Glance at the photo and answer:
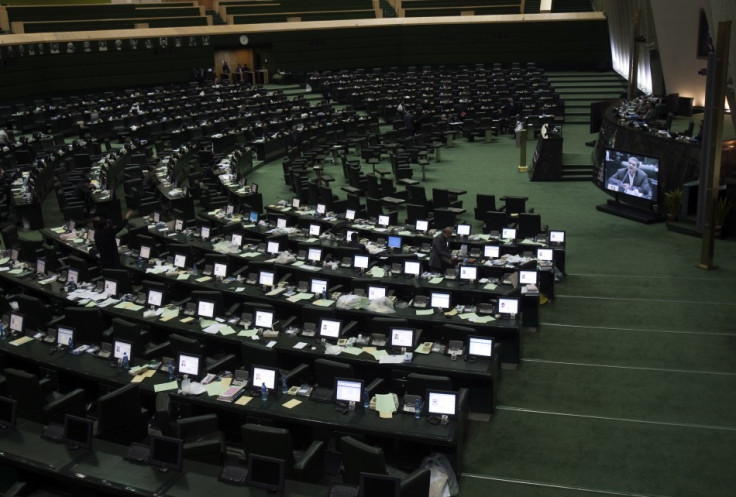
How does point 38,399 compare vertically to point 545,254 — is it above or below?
below

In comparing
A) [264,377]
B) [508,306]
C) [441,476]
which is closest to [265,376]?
[264,377]

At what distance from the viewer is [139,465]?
762 cm

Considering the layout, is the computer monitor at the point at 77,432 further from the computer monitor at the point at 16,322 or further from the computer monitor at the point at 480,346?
the computer monitor at the point at 480,346

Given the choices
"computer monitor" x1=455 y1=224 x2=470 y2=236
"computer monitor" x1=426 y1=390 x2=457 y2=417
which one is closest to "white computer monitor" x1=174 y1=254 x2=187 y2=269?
"computer monitor" x1=455 y1=224 x2=470 y2=236

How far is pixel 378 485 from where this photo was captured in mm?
6766

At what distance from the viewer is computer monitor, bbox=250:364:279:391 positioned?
908 centimetres

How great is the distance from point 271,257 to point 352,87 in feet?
80.0

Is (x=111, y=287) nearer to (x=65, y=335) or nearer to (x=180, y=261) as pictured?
(x=180, y=261)

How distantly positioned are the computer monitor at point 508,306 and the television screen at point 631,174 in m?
8.74

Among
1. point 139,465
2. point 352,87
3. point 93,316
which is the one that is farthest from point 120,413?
point 352,87

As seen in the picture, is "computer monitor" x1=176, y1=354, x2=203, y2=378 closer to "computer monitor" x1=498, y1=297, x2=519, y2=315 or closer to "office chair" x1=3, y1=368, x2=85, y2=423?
"office chair" x1=3, y1=368, x2=85, y2=423

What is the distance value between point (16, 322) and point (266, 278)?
391 centimetres

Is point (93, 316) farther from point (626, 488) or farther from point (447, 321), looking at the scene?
point (626, 488)

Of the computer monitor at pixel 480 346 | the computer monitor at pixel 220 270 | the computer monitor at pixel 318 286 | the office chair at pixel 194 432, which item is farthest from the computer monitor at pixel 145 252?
the computer monitor at pixel 480 346
